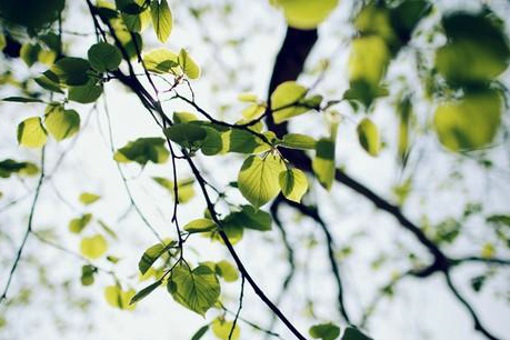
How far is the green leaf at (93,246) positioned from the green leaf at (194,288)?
30.5 inches

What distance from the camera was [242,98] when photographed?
0.85 meters

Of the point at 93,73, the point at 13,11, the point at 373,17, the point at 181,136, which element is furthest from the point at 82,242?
the point at 373,17

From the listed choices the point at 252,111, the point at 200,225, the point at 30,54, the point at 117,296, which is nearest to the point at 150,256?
the point at 200,225

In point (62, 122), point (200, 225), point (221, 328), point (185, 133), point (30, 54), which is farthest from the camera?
point (30, 54)

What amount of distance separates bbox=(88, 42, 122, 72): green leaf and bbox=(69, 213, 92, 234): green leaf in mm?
963

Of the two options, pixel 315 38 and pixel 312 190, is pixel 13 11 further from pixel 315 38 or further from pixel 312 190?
pixel 312 190

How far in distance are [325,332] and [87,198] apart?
1.14 metres

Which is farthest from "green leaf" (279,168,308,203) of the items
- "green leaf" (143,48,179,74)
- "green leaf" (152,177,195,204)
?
"green leaf" (152,177,195,204)

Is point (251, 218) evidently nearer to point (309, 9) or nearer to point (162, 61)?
point (162, 61)

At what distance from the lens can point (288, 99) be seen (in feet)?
2.08

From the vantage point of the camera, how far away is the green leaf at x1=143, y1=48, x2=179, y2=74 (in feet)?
2.89

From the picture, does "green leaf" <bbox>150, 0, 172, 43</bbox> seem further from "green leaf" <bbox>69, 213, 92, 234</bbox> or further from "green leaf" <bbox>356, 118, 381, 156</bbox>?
"green leaf" <bbox>69, 213, 92, 234</bbox>

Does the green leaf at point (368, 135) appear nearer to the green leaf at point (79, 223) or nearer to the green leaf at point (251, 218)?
the green leaf at point (251, 218)

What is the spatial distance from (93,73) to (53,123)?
1.10ft
